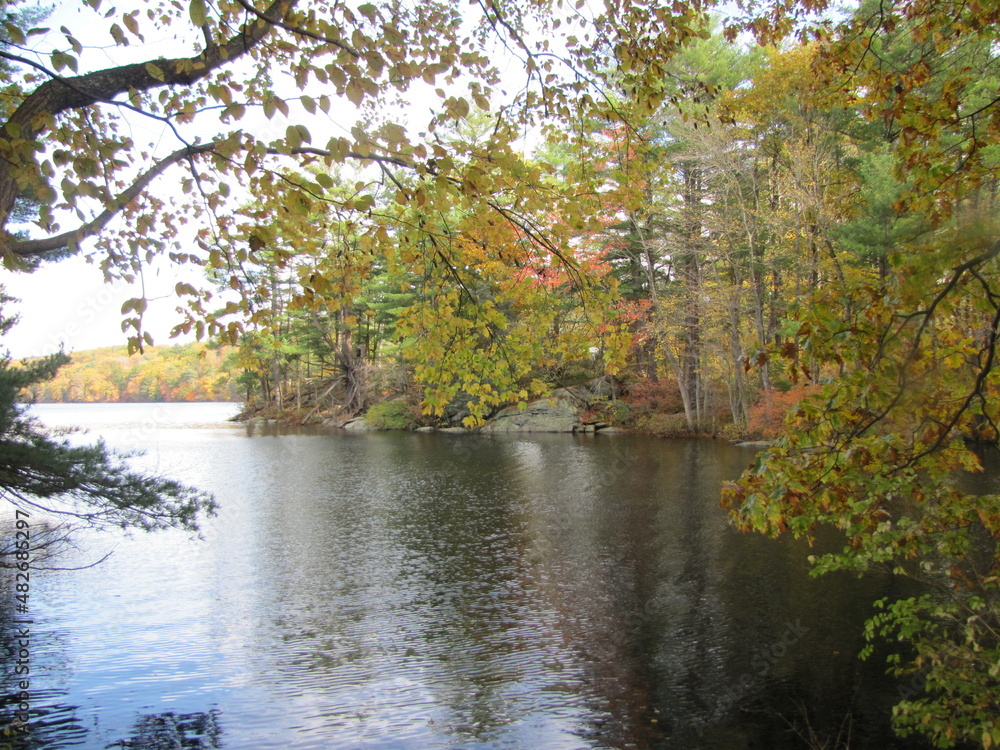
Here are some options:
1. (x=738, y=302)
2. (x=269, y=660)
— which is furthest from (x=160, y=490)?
(x=738, y=302)

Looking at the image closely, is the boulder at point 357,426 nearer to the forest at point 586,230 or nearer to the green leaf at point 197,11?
the forest at point 586,230

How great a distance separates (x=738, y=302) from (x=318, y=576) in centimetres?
1535

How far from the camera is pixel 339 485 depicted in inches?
563

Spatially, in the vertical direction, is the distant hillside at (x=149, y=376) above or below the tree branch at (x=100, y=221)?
above

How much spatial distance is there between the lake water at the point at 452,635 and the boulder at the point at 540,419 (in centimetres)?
1376

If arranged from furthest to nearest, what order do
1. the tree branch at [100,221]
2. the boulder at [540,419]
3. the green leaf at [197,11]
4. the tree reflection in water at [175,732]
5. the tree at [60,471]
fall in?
the boulder at [540,419], the tree at [60,471], the tree reflection in water at [175,732], the tree branch at [100,221], the green leaf at [197,11]

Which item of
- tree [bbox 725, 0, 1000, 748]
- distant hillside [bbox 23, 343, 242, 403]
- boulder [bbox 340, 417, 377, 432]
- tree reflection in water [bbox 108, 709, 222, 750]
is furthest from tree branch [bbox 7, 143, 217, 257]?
distant hillside [bbox 23, 343, 242, 403]

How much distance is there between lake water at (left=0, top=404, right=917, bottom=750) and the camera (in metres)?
4.63

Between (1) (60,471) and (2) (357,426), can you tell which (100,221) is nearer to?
(1) (60,471)

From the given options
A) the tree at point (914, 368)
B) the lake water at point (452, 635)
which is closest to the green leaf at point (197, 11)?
the tree at point (914, 368)

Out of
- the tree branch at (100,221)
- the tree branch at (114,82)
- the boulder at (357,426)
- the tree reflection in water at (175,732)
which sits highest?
the tree branch at (114,82)

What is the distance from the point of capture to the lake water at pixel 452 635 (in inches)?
182

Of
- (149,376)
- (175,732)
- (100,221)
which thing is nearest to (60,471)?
Answer: (175,732)

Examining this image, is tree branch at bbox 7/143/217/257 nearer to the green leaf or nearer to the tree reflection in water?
the green leaf
